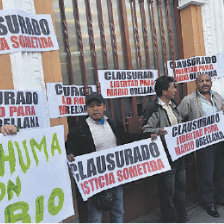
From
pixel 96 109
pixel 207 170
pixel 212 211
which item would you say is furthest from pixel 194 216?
pixel 96 109

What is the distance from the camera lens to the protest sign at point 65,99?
10.7ft

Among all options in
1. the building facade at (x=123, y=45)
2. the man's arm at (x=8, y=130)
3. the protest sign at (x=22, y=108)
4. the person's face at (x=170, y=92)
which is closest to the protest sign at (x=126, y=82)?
the building facade at (x=123, y=45)

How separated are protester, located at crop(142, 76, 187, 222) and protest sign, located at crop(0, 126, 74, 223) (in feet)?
4.00

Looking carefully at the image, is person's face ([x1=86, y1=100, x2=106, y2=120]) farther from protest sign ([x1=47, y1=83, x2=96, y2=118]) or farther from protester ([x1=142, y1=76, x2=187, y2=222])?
protester ([x1=142, y1=76, x2=187, y2=222])

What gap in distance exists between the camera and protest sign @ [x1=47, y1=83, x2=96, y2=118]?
3270 millimetres

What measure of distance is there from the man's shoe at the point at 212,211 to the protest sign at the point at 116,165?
1.17 meters

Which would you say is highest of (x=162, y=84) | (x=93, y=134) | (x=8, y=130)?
(x=162, y=84)

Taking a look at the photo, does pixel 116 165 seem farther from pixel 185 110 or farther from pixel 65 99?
pixel 185 110

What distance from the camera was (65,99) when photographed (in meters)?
3.44

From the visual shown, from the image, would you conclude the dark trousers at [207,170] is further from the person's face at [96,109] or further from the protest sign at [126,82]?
the person's face at [96,109]

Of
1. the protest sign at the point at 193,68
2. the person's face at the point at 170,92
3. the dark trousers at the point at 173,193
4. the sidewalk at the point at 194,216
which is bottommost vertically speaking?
the sidewalk at the point at 194,216

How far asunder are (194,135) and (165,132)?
1.83 feet

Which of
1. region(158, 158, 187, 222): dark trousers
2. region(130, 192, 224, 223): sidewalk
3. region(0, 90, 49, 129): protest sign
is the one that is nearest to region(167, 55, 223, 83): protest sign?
region(158, 158, 187, 222): dark trousers

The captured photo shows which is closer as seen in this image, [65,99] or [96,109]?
[96,109]
